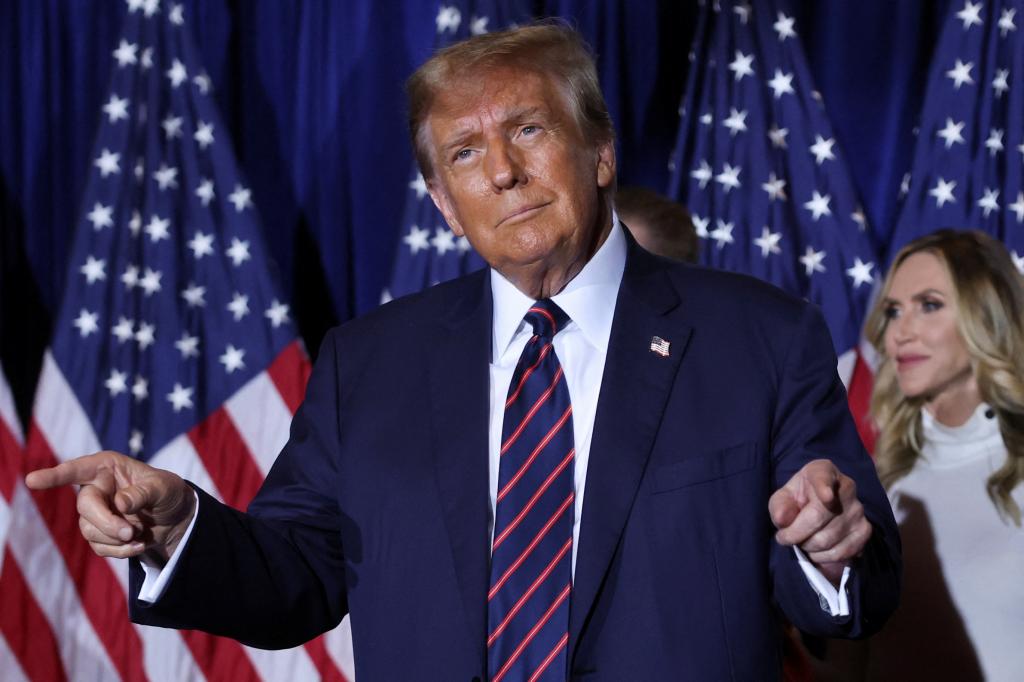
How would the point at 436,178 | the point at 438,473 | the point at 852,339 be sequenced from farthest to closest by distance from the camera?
the point at 852,339, the point at 436,178, the point at 438,473

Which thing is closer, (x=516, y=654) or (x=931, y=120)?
(x=516, y=654)

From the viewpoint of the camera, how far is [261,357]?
338cm

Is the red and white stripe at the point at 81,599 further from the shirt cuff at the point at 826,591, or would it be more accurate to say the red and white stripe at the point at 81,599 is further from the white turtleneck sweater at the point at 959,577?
the shirt cuff at the point at 826,591

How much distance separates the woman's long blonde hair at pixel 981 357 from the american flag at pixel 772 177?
41 centimetres

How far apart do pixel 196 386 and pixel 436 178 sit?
1.91m

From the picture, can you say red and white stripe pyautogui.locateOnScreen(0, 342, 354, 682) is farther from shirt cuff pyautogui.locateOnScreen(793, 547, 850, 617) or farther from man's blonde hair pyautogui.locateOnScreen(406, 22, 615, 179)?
shirt cuff pyautogui.locateOnScreen(793, 547, 850, 617)

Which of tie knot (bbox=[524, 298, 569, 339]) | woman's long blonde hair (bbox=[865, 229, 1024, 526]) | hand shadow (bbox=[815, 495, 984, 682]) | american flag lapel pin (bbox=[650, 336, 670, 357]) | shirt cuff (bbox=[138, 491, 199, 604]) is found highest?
woman's long blonde hair (bbox=[865, 229, 1024, 526])

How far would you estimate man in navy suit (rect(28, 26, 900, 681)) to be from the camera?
1.34m

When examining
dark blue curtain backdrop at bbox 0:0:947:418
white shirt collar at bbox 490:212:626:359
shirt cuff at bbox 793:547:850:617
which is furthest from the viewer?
dark blue curtain backdrop at bbox 0:0:947:418

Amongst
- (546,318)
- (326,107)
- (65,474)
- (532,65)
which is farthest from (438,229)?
(65,474)

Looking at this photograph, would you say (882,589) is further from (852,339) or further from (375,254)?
(375,254)

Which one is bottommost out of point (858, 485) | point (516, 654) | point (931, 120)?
point (516, 654)

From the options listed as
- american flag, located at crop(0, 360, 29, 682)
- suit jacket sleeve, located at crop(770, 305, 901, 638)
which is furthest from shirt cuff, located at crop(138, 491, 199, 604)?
american flag, located at crop(0, 360, 29, 682)

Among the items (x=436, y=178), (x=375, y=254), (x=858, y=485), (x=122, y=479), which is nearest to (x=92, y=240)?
(x=375, y=254)
